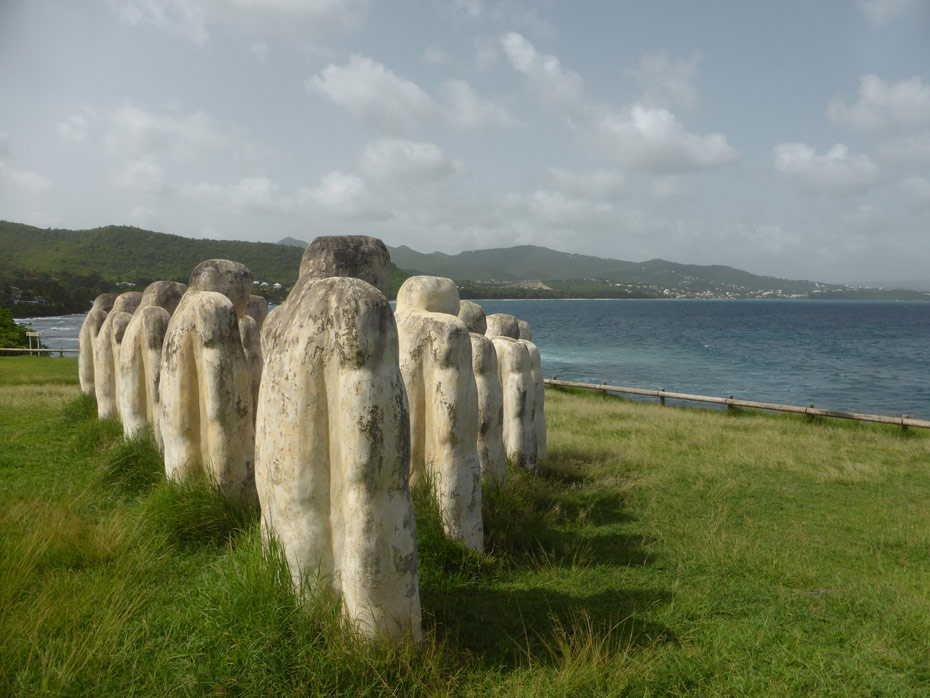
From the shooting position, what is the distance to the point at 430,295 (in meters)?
6.41

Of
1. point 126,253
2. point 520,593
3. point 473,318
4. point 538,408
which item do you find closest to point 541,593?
point 520,593

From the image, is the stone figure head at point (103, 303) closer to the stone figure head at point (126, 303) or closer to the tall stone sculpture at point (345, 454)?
the stone figure head at point (126, 303)

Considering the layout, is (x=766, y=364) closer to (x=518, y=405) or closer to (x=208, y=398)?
(x=518, y=405)

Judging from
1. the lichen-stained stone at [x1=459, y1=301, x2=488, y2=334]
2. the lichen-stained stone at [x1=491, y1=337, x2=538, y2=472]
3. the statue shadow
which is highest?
the lichen-stained stone at [x1=459, y1=301, x2=488, y2=334]

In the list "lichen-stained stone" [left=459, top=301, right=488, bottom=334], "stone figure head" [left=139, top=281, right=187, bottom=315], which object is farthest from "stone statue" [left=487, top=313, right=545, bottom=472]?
"stone figure head" [left=139, top=281, right=187, bottom=315]

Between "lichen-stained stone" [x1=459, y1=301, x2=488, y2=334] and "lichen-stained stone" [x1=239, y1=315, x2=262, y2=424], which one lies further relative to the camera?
"lichen-stained stone" [x1=459, y1=301, x2=488, y2=334]

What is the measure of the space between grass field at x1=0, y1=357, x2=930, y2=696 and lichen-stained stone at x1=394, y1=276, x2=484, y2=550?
0.83ft

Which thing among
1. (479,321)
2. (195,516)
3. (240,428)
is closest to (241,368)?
(240,428)

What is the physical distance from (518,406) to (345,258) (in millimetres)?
4684

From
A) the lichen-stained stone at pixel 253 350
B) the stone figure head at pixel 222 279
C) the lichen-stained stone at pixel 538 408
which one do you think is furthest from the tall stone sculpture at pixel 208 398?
the lichen-stained stone at pixel 538 408

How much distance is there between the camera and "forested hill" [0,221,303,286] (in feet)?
250

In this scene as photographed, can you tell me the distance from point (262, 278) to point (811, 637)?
77533 mm

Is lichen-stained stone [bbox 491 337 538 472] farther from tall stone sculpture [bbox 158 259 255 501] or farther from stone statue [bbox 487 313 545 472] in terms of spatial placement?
tall stone sculpture [bbox 158 259 255 501]

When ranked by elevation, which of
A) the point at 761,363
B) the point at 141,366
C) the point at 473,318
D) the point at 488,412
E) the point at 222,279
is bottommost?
the point at 761,363
